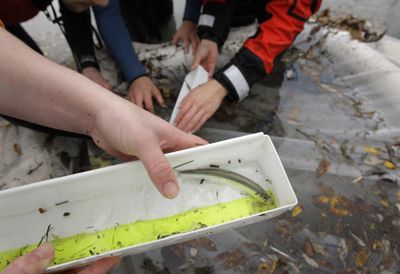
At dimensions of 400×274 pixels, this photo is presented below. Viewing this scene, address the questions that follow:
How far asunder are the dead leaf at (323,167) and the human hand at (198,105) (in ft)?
1.61

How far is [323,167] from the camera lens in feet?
4.13

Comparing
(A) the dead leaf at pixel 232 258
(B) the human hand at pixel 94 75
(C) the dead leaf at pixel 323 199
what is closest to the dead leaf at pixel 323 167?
(C) the dead leaf at pixel 323 199

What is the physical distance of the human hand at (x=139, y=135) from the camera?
2.41ft

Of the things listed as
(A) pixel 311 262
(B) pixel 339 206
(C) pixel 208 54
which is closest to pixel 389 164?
(B) pixel 339 206

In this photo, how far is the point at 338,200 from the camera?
1178 millimetres

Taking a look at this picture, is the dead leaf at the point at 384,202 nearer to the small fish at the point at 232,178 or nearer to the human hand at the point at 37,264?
the small fish at the point at 232,178

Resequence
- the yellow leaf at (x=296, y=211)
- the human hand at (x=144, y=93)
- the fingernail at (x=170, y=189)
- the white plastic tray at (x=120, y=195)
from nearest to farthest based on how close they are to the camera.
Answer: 1. the fingernail at (x=170, y=189)
2. the white plastic tray at (x=120, y=195)
3. the yellow leaf at (x=296, y=211)
4. the human hand at (x=144, y=93)

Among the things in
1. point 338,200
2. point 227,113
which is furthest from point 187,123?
point 338,200

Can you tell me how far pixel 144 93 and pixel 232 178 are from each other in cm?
64

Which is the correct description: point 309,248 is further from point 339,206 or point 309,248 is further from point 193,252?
point 193,252

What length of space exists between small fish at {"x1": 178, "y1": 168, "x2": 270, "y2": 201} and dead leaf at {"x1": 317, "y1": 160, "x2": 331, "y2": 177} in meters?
0.40

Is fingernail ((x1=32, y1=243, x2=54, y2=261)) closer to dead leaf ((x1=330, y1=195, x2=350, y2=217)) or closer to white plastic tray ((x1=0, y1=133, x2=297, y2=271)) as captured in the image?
white plastic tray ((x1=0, y1=133, x2=297, y2=271))

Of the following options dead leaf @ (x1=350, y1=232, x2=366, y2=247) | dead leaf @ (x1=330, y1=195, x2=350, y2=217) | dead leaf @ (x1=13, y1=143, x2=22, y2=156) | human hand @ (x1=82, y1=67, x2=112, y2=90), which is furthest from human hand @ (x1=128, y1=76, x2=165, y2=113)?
dead leaf @ (x1=350, y1=232, x2=366, y2=247)

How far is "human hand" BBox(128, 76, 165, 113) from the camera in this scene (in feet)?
4.60
